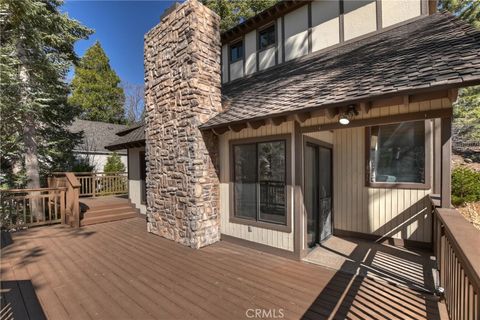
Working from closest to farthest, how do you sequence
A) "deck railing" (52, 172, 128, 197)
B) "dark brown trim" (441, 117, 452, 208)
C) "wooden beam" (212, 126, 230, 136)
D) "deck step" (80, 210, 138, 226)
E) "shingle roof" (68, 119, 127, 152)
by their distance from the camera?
"dark brown trim" (441, 117, 452, 208), "wooden beam" (212, 126, 230, 136), "deck step" (80, 210, 138, 226), "deck railing" (52, 172, 128, 197), "shingle roof" (68, 119, 127, 152)

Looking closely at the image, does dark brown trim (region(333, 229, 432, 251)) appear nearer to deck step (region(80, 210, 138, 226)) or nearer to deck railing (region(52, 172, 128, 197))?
deck step (region(80, 210, 138, 226))

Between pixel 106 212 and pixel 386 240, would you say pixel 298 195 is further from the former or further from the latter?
pixel 106 212

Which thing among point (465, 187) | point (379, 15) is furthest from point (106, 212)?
point (465, 187)

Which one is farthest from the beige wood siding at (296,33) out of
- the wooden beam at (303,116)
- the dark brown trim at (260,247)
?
the dark brown trim at (260,247)

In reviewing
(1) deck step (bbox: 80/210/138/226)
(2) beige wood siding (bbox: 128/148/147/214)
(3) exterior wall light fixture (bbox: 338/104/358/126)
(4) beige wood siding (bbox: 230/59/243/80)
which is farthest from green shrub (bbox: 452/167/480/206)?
(1) deck step (bbox: 80/210/138/226)

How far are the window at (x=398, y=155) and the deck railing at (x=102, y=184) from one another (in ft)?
33.2

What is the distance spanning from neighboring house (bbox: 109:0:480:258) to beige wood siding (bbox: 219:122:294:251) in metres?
0.02

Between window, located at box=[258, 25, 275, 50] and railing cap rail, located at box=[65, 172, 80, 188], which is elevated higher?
window, located at box=[258, 25, 275, 50]

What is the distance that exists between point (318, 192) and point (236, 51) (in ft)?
21.6

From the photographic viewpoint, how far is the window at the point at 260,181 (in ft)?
14.7

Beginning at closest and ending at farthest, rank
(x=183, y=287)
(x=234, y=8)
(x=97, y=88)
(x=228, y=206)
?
(x=183, y=287) → (x=228, y=206) → (x=234, y=8) → (x=97, y=88)

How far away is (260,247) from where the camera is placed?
185 inches

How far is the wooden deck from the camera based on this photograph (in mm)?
2756

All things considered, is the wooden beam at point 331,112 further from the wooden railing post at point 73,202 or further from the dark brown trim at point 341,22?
the wooden railing post at point 73,202
